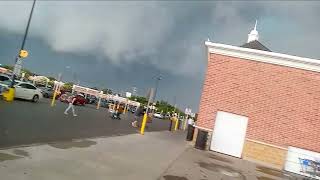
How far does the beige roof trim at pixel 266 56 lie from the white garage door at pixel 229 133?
3624mm

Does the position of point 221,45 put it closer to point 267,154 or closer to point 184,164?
point 267,154

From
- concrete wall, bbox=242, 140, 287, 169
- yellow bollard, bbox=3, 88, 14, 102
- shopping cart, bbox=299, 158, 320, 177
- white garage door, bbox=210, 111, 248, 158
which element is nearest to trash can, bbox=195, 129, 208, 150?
white garage door, bbox=210, 111, 248, 158

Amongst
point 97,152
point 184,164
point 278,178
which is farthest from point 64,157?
point 278,178

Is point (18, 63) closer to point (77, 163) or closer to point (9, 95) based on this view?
point (9, 95)

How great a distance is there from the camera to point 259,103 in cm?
2408

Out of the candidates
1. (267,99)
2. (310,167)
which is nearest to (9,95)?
(267,99)

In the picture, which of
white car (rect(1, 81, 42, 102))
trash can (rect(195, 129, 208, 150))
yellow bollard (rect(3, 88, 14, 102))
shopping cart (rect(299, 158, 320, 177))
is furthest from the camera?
white car (rect(1, 81, 42, 102))

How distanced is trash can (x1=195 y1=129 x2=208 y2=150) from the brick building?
0.78 metres

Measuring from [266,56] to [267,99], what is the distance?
8.25ft

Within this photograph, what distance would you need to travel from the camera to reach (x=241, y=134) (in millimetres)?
24359

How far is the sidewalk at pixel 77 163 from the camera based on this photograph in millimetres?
9274

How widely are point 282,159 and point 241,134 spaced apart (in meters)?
2.73

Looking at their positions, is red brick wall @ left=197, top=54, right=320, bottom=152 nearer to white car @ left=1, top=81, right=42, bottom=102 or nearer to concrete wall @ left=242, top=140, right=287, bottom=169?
concrete wall @ left=242, top=140, right=287, bottom=169

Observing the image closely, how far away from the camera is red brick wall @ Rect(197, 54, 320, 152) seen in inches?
910
